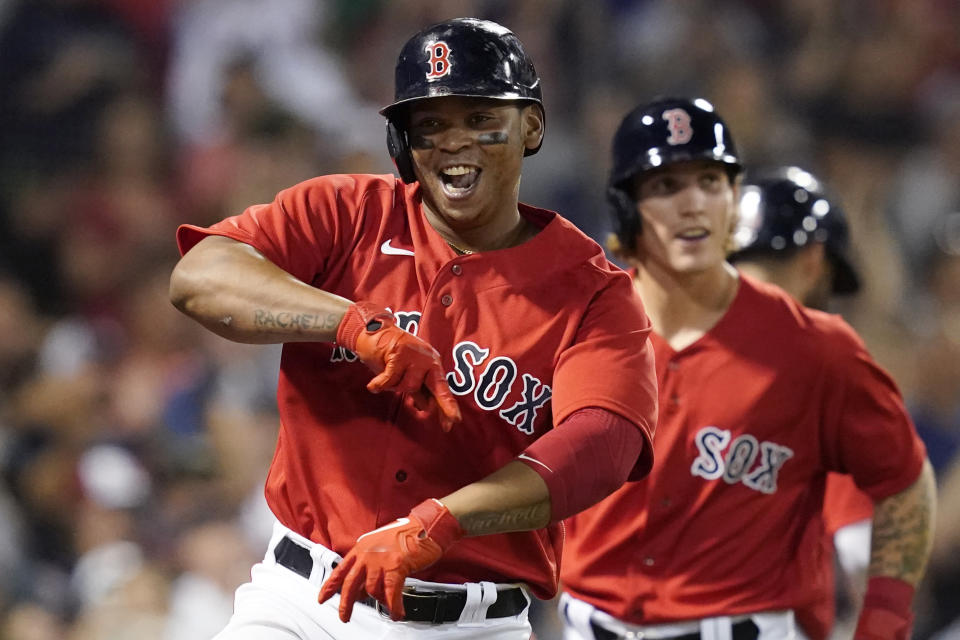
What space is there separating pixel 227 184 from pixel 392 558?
4867 millimetres

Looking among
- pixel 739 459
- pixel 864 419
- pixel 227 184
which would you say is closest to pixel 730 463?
pixel 739 459

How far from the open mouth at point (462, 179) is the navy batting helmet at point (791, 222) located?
5.53 feet

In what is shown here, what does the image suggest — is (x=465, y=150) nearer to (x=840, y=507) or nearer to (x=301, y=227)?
(x=301, y=227)

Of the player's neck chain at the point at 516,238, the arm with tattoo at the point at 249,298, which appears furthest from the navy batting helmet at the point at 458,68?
the arm with tattoo at the point at 249,298

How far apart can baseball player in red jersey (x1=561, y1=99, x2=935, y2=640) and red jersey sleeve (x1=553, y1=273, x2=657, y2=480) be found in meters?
0.92

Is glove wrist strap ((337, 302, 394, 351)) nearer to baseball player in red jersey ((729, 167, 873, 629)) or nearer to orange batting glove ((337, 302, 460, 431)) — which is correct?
orange batting glove ((337, 302, 460, 431))

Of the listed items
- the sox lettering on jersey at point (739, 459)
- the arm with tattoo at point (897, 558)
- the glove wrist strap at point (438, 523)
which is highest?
the glove wrist strap at point (438, 523)

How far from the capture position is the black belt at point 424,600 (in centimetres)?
243

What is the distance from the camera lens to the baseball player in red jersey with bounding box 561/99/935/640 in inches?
135

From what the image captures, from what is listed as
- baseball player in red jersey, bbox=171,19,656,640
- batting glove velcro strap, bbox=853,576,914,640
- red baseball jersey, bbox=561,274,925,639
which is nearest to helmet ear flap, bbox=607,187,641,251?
red baseball jersey, bbox=561,274,925,639

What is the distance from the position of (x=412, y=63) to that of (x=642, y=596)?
5.47 feet

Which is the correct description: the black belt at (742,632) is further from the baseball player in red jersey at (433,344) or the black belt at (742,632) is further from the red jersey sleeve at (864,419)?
the baseball player in red jersey at (433,344)

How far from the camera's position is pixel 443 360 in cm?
247

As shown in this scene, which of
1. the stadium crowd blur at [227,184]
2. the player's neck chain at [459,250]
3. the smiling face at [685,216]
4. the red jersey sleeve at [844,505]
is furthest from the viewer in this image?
the stadium crowd blur at [227,184]
